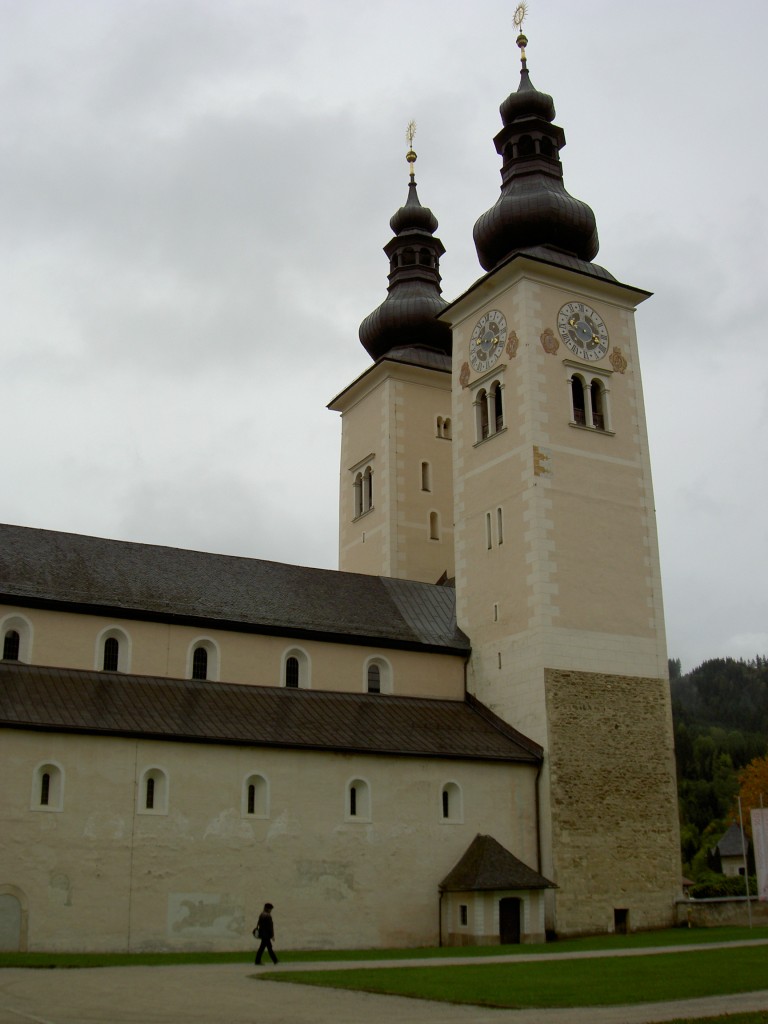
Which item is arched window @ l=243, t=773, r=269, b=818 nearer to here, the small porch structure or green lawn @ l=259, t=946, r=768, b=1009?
the small porch structure

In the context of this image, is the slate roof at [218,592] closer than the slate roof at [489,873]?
No

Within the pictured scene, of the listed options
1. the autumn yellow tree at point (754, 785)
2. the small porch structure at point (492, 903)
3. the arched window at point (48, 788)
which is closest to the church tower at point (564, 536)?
the small porch structure at point (492, 903)

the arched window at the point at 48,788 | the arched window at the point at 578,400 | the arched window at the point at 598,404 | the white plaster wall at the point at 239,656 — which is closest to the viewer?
the arched window at the point at 48,788

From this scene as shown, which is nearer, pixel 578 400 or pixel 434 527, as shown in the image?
pixel 578 400

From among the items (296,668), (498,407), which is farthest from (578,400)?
(296,668)

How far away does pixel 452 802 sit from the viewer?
32.0 meters

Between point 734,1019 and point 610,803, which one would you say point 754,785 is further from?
point 734,1019

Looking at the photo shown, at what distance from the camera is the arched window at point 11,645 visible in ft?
100

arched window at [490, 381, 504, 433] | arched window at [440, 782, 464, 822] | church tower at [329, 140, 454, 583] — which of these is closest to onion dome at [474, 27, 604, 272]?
arched window at [490, 381, 504, 433]

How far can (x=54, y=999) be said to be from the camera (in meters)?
15.8

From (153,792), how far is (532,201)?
23386 mm

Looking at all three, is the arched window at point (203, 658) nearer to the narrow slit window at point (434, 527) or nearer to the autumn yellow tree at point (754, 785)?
the narrow slit window at point (434, 527)

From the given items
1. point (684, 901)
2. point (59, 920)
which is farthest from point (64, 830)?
point (684, 901)

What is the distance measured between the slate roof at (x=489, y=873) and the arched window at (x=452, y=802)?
87 cm
